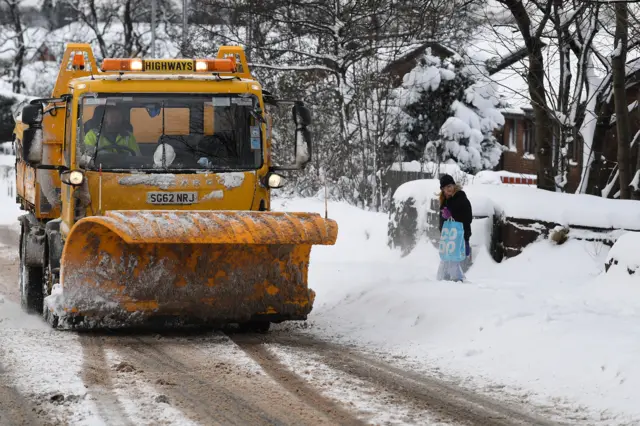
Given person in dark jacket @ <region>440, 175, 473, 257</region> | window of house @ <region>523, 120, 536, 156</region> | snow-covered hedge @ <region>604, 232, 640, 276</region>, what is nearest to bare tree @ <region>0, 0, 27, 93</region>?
window of house @ <region>523, 120, 536, 156</region>

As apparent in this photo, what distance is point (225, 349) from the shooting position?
7.87 metres

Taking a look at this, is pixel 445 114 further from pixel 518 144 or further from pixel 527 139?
pixel 518 144

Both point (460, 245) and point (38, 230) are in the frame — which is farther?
point (460, 245)

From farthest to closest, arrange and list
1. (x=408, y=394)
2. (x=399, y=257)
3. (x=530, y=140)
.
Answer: (x=530, y=140), (x=399, y=257), (x=408, y=394)

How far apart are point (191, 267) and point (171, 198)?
32.3 inches

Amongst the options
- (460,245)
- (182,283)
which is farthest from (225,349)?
(460,245)

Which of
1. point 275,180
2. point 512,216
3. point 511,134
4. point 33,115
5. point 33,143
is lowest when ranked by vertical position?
point 512,216

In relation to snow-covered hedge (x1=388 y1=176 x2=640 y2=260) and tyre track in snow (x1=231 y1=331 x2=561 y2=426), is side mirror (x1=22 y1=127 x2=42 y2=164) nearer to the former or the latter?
tyre track in snow (x1=231 y1=331 x2=561 y2=426)

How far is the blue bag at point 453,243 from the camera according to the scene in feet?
35.3

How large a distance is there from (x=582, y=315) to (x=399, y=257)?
19.4ft

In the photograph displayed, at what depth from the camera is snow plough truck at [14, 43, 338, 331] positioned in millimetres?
7965

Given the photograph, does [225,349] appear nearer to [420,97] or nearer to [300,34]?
[300,34]

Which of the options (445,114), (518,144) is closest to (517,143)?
(518,144)

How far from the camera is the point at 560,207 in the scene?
12172 mm
